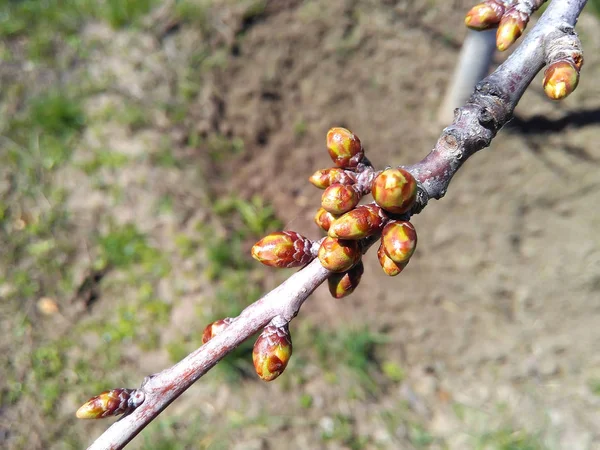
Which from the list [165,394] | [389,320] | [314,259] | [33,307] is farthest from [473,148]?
[33,307]

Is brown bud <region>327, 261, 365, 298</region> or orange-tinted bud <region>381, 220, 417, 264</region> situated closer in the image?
orange-tinted bud <region>381, 220, 417, 264</region>

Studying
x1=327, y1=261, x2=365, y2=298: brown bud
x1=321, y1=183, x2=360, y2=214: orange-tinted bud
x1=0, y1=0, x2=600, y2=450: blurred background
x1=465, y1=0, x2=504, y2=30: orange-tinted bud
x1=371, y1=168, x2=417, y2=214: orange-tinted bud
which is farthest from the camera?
x1=0, y1=0, x2=600, y2=450: blurred background

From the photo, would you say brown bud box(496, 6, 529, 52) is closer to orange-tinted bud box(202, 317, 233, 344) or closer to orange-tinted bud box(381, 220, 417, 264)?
orange-tinted bud box(381, 220, 417, 264)

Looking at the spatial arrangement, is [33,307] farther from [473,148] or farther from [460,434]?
[473,148]

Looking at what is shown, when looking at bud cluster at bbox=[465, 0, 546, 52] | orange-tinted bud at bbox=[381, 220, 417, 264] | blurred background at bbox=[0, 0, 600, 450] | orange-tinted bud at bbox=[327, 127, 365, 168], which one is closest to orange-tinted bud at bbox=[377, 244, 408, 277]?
orange-tinted bud at bbox=[381, 220, 417, 264]

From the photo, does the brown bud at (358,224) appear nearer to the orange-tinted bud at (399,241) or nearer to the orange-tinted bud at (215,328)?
the orange-tinted bud at (399,241)

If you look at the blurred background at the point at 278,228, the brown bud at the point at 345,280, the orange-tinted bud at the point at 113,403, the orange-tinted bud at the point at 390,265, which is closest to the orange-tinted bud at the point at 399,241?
the orange-tinted bud at the point at 390,265
